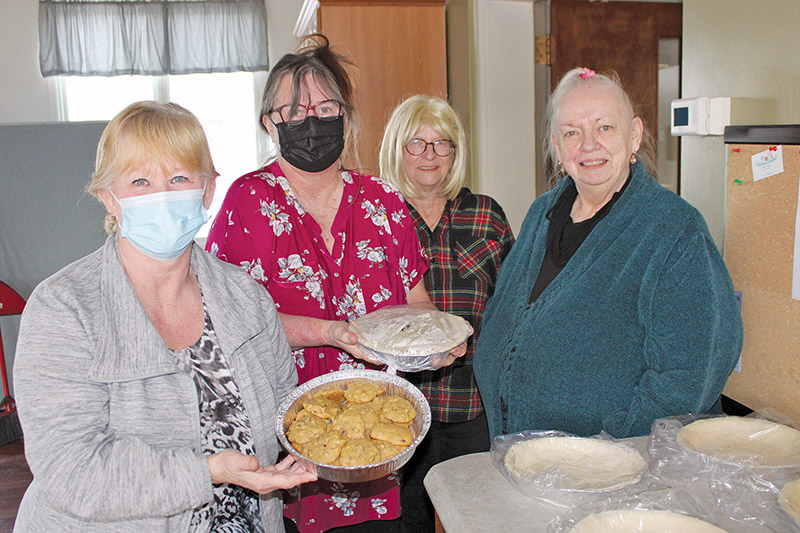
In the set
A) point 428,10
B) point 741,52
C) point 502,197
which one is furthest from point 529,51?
point 741,52

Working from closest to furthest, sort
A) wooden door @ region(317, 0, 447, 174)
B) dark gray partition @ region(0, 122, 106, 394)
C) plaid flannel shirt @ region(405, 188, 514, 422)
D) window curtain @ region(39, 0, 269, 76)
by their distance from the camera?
1. plaid flannel shirt @ region(405, 188, 514, 422)
2. wooden door @ region(317, 0, 447, 174)
3. dark gray partition @ region(0, 122, 106, 394)
4. window curtain @ region(39, 0, 269, 76)

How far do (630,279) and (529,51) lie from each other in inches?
94.2

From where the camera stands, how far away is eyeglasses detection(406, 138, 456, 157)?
220cm

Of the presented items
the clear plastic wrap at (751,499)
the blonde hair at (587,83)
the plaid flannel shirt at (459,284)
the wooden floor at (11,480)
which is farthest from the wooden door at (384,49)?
the clear plastic wrap at (751,499)

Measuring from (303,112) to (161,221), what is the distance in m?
0.61

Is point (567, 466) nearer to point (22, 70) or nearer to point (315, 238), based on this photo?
point (315, 238)

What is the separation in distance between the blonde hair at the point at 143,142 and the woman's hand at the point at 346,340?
51 cm

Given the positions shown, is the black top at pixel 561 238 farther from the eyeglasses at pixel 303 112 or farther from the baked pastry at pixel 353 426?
the eyeglasses at pixel 303 112

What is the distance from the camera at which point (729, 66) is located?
1915 mm

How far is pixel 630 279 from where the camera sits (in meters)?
1.33

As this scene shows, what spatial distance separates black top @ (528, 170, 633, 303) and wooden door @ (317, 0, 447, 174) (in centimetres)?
181

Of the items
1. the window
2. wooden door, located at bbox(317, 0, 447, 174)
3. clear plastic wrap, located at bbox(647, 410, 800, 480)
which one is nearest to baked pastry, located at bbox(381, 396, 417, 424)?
clear plastic wrap, located at bbox(647, 410, 800, 480)

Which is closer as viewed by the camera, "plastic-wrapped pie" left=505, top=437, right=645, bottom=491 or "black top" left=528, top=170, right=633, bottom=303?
"plastic-wrapped pie" left=505, top=437, right=645, bottom=491

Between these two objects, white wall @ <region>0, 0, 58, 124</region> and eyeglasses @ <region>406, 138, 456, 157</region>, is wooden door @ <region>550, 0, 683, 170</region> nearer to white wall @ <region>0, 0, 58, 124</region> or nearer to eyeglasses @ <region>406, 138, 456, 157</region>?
eyeglasses @ <region>406, 138, 456, 157</region>
